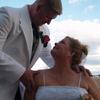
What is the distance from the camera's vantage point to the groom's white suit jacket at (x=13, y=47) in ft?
17.3

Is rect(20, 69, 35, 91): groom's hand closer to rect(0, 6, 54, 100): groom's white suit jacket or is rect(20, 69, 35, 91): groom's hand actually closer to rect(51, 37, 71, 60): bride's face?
rect(0, 6, 54, 100): groom's white suit jacket

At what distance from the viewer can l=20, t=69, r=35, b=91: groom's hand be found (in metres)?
5.42

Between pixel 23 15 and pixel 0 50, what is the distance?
0.57 m

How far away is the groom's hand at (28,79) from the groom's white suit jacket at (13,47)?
7cm

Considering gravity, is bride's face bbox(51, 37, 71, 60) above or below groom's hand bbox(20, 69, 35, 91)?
above

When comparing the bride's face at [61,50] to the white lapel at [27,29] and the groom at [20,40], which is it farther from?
the white lapel at [27,29]

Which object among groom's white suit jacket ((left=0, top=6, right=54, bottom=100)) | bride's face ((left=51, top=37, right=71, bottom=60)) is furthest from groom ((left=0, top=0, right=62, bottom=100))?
bride's face ((left=51, top=37, right=71, bottom=60))

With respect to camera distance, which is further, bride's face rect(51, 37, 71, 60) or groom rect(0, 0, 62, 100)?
bride's face rect(51, 37, 71, 60)

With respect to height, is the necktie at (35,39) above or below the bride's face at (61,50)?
above

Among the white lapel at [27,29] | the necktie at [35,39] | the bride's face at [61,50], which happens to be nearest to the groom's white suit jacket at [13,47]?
the white lapel at [27,29]

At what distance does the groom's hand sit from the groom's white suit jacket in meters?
0.07

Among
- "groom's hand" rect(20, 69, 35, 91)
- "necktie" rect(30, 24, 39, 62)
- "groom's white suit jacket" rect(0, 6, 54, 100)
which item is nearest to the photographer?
"groom's white suit jacket" rect(0, 6, 54, 100)

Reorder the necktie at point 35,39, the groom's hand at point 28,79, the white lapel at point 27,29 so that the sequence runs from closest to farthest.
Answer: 1. the groom's hand at point 28,79
2. the white lapel at point 27,29
3. the necktie at point 35,39

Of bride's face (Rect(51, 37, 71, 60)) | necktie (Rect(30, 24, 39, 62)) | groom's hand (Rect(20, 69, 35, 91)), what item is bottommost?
groom's hand (Rect(20, 69, 35, 91))
